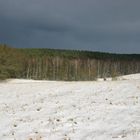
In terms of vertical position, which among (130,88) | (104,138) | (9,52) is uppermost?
(9,52)

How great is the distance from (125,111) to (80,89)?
1503cm

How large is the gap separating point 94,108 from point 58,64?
147385mm

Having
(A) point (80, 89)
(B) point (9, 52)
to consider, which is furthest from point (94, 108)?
(B) point (9, 52)

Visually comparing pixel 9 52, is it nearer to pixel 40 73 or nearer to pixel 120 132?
pixel 40 73

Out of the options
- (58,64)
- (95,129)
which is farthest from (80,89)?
(58,64)

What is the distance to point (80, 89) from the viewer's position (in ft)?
137

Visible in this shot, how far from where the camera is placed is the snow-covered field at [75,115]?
23050 mm

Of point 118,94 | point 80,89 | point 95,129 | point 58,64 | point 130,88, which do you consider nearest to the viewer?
point 95,129

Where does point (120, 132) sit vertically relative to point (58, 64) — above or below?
below

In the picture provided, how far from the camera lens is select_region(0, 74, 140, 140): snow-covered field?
23.0m

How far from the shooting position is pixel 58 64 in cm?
17688

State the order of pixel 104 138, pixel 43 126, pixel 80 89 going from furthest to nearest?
pixel 80 89
pixel 43 126
pixel 104 138

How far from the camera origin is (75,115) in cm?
2816

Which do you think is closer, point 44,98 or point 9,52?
point 44,98
